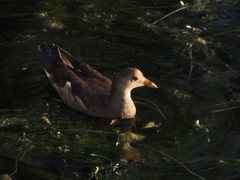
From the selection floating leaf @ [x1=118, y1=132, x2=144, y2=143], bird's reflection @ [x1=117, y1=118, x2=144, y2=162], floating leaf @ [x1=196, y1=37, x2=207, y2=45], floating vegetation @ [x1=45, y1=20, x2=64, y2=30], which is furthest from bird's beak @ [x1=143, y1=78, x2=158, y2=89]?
floating vegetation @ [x1=45, y1=20, x2=64, y2=30]

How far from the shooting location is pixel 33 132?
26.8ft

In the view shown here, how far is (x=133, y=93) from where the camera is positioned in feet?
31.0

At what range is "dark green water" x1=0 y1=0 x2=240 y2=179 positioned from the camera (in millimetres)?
7645

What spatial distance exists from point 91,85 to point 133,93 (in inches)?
25.0

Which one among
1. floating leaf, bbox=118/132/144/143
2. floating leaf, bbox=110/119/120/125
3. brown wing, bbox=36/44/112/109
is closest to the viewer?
floating leaf, bbox=118/132/144/143

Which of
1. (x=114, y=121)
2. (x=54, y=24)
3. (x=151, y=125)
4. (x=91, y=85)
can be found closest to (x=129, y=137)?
(x=151, y=125)

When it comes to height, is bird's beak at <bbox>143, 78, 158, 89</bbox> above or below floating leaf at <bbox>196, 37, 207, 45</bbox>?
above

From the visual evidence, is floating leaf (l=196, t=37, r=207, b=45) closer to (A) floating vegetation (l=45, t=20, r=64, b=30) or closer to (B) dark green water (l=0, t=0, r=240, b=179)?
(B) dark green water (l=0, t=0, r=240, b=179)

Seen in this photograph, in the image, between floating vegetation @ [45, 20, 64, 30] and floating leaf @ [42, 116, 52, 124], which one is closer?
floating leaf @ [42, 116, 52, 124]

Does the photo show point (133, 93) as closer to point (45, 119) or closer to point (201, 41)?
point (45, 119)

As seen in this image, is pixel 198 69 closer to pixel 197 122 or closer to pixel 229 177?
pixel 197 122

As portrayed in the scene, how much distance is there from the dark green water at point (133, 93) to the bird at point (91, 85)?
14 cm

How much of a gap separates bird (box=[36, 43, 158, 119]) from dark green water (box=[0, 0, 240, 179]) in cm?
14

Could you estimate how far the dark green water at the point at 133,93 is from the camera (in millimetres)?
7645
